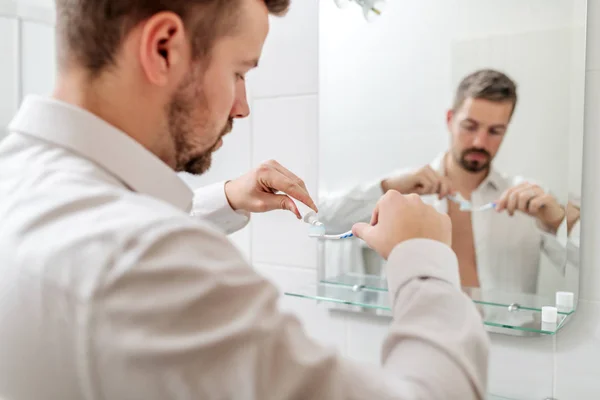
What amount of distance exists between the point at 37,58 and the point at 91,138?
112cm

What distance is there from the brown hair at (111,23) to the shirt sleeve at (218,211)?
1.29ft

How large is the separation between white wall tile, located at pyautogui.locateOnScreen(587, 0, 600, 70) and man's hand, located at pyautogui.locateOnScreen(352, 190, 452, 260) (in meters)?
0.47

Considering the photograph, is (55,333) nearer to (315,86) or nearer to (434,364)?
(434,364)

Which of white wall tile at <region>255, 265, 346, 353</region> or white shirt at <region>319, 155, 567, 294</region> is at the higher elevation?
white shirt at <region>319, 155, 567, 294</region>

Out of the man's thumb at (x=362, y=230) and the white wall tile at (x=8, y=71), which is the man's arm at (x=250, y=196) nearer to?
the man's thumb at (x=362, y=230)

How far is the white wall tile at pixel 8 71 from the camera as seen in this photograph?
1.41m

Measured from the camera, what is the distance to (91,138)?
0.51m

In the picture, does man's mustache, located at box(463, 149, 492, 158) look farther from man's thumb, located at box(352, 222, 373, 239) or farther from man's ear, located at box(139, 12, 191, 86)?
man's ear, located at box(139, 12, 191, 86)

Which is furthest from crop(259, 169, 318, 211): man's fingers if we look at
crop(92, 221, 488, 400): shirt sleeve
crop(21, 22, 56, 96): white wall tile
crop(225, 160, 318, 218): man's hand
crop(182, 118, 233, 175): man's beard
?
crop(21, 22, 56, 96): white wall tile

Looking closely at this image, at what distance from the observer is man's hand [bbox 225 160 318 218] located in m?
0.88

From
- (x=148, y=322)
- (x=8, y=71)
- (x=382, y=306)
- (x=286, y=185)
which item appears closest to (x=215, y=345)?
(x=148, y=322)

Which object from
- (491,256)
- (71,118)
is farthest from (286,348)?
(491,256)

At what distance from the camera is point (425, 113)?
1.05 m

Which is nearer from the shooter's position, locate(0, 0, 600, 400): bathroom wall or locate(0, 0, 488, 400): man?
locate(0, 0, 488, 400): man
